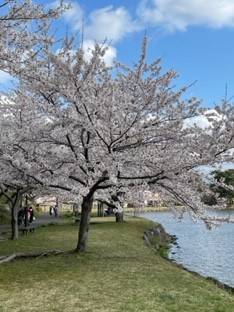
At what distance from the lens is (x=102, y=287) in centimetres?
1091

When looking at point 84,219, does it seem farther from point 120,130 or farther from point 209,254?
point 209,254

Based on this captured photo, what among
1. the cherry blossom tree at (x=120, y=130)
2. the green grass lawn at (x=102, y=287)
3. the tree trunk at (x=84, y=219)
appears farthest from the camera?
the tree trunk at (x=84, y=219)

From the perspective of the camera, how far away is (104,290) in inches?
417

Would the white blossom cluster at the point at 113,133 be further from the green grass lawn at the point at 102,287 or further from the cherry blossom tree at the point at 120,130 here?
the green grass lawn at the point at 102,287

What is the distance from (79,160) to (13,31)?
22.8ft

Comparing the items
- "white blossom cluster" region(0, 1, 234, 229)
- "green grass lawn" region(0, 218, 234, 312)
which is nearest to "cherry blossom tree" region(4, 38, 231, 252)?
"white blossom cluster" region(0, 1, 234, 229)

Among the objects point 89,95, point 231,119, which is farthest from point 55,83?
Answer: point 231,119

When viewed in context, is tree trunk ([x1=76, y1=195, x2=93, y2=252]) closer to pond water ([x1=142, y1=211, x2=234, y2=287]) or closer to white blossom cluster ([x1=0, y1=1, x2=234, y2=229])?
white blossom cluster ([x1=0, y1=1, x2=234, y2=229])

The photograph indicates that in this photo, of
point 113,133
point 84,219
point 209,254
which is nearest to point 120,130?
point 113,133

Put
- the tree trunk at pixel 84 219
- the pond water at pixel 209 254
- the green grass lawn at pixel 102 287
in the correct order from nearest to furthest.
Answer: the green grass lawn at pixel 102 287
the tree trunk at pixel 84 219
the pond water at pixel 209 254

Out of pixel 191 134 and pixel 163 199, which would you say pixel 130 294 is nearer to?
pixel 191 134

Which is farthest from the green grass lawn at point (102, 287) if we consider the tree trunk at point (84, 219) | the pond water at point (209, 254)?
the pond water at point (209, 254)

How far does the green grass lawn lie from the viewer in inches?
363

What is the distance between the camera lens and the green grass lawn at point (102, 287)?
923 cm
